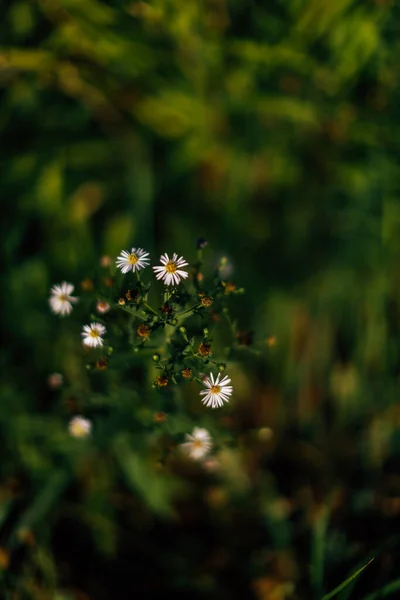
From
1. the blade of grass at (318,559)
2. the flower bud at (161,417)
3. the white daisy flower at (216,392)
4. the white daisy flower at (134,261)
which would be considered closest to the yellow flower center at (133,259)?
the white daisy flower at (134,261)

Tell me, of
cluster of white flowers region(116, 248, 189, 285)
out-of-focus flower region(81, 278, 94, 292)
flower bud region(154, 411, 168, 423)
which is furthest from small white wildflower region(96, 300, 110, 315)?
flower bud region(154, 411, 168, 423)

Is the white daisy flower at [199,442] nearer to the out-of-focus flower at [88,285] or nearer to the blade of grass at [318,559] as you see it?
the blade of grass at [318,559]

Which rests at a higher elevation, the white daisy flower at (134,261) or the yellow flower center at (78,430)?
the white daisy flower at (134,261)

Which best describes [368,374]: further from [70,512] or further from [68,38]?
[68,38]

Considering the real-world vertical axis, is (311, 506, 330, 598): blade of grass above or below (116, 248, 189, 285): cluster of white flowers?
below

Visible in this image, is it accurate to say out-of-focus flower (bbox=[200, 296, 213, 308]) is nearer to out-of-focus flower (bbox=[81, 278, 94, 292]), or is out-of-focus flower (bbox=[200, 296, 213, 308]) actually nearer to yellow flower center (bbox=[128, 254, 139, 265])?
yellow flower center (bbox=[128, 254, 139, 265])
